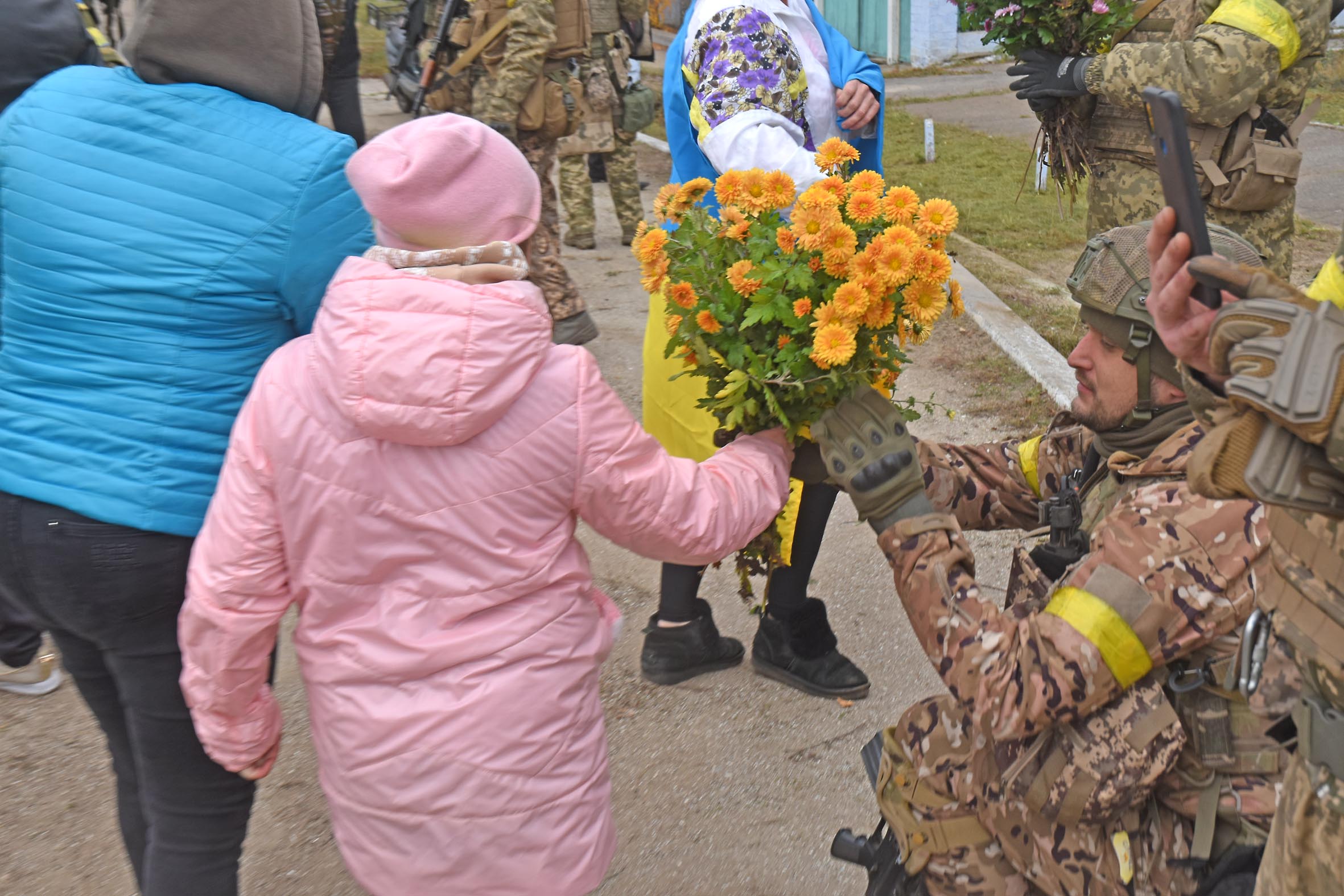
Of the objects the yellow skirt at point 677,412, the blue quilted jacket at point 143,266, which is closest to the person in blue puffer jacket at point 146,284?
the blue quilted jacket at point 143,266

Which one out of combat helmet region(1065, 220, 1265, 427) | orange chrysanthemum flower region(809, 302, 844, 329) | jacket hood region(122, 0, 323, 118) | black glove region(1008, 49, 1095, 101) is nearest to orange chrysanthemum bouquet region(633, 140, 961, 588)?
orange chrysanthemum flower region(809, 302, 844, 329)

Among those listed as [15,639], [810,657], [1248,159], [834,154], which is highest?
[834,154]

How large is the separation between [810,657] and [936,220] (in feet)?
5.87

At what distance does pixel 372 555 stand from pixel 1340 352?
4.65 feet

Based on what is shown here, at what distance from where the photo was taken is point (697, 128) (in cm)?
311

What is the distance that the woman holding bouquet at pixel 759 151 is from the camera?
2.98 m

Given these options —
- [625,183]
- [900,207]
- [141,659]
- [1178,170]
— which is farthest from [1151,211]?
[625,183]

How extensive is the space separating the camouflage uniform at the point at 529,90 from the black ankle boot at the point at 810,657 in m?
2.52

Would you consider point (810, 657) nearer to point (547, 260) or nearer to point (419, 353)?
point (419, 353)

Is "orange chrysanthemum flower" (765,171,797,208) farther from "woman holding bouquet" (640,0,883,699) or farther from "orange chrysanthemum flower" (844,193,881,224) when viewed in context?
"woman holding bouquet" (640,0,883,699)

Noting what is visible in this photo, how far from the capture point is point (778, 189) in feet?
7.61

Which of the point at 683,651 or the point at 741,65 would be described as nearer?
the point at 741,65

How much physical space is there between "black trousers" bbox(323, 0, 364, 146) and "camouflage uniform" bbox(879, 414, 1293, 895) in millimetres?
4554

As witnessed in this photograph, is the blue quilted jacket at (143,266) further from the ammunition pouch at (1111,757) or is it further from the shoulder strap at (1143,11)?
the shoulder strap at (1143,11)
